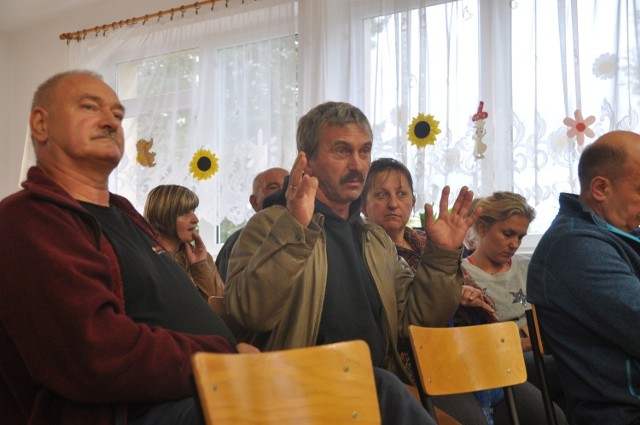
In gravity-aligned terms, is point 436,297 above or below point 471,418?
above

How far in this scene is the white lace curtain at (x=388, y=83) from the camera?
3514 millimetres

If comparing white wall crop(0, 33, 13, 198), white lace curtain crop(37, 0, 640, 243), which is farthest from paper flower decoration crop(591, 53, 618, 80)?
white wall crop(0, 33, 13, 198)

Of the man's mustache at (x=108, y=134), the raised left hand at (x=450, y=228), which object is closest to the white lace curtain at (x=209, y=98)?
the raised left hand at (x=450, y=228)

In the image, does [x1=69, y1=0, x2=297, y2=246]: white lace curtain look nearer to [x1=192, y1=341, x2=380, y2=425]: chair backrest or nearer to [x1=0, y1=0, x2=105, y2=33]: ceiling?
[x1=0, y1=0, x2=105, y2=33]: ceiling

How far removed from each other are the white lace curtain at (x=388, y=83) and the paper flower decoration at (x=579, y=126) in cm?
1

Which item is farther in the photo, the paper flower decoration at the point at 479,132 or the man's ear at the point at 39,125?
the paper flower decoration at the point at 479,132

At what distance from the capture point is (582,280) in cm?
169

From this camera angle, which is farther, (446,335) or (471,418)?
(471,418)

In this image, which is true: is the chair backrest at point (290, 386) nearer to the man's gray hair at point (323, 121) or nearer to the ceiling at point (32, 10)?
the man's gray hair at point (323, 121)

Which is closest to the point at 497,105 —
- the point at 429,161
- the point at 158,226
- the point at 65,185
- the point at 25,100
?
the point at 429,161

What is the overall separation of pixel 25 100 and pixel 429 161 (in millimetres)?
3741

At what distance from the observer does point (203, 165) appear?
4598 millimetres

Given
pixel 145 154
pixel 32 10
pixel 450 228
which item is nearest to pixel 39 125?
pixel 450 228

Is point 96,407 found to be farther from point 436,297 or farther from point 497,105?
point 497,105
